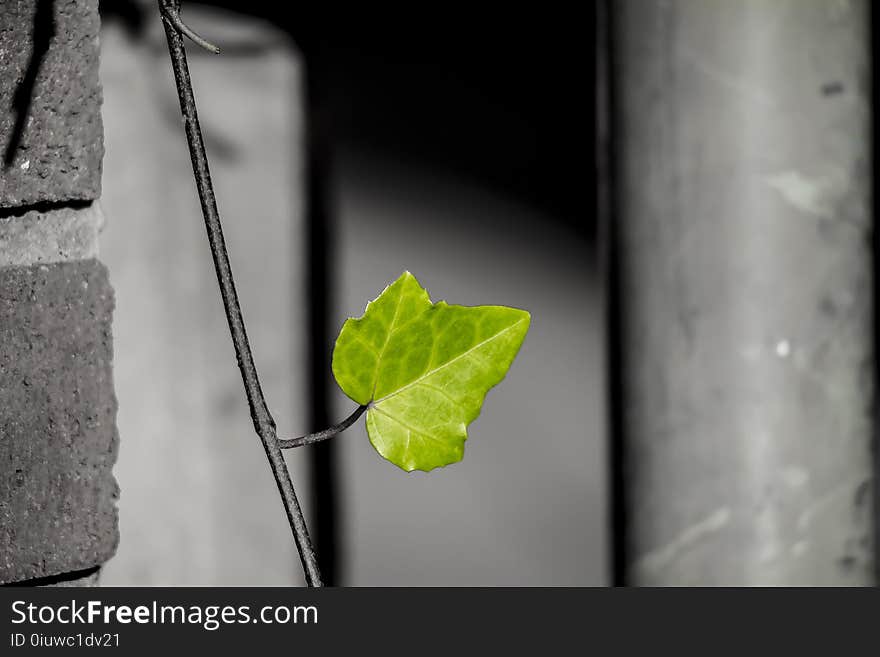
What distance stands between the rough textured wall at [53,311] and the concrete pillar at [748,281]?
25 centimetres

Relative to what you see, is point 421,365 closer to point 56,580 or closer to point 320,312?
point 56,580

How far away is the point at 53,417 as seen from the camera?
0.76 feet

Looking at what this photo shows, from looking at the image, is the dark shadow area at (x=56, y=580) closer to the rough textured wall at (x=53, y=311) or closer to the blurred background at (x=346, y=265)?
the rough textured wall at (x=53, y=311)

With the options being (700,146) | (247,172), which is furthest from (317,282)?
(700,146)

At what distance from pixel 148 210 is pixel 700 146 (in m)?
0.56

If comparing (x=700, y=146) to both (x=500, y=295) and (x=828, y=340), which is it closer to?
(x=828, y=340)

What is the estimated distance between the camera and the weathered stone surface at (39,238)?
0.77 feet

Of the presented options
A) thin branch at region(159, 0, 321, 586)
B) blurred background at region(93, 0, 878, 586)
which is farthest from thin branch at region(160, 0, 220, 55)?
blurred background at region(93, 0, 878, 586)

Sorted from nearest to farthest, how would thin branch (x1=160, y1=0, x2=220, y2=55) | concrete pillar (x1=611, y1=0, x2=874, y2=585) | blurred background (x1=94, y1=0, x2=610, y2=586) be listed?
thin branch (x1=160, y1=0, x2=220, y2=55), concrete pillar (x1=611, y1=0, x2=874, y2=585), blurred background (x1=94, y1=0, x2=610, y2=586)

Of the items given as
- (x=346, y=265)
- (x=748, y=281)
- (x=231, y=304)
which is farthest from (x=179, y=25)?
(x=346, y=265)

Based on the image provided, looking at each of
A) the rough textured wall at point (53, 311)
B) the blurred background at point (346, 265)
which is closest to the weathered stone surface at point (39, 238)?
the rough textured wall at point (53, 311)

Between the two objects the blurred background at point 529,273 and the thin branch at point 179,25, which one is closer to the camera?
the thin branch at point 179,25

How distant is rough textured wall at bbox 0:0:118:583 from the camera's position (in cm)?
22

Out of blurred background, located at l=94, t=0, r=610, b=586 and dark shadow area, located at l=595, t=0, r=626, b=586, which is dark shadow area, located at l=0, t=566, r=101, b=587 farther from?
blurred background, located at l=94, t=0, r=610, b=586
